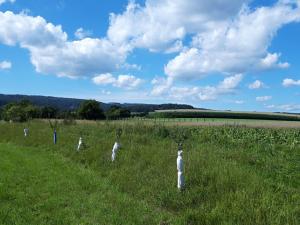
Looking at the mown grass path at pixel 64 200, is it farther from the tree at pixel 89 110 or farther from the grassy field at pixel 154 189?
the tree at pixel 89 110

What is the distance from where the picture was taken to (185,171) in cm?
1241

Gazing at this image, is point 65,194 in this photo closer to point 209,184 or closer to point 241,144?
point 209,184

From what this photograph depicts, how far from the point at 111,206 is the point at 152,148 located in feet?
21.0

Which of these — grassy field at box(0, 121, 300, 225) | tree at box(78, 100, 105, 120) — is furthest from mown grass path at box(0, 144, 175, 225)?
tree at box(78, 100, 105, 120)

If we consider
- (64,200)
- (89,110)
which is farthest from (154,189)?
(89,110)

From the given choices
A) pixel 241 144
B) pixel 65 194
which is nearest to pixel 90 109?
pixel 241 144

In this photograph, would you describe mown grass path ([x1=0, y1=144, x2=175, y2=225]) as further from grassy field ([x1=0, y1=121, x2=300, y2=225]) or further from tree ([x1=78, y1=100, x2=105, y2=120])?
tree ([x1=78, y1=100, x2=105, y2=120])

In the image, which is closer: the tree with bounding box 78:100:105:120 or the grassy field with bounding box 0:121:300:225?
the grassy field with bounding box 0:121:300:225

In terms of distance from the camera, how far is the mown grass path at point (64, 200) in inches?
375

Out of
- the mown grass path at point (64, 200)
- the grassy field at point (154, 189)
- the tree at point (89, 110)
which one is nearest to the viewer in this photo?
Result: the grassy field at point (154, 189)

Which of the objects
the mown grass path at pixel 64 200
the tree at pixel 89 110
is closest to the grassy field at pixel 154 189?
the mown grass path at pixel 64 200

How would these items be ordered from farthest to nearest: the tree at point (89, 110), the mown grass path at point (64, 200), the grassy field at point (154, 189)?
the tree at point (89, 110)
the mown grass path at point (64, 200)
the grassy field at point (154, 189)

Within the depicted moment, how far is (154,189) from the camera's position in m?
11.8

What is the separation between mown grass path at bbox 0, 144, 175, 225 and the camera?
9.53 m
